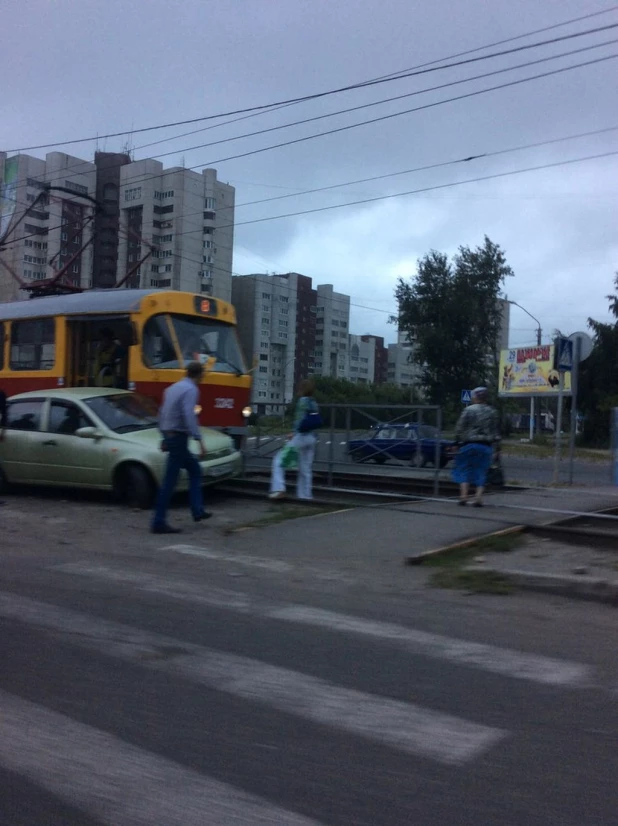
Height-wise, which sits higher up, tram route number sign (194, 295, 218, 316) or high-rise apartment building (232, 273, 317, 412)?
high-rise apartment building (232, 273, 317, 412)

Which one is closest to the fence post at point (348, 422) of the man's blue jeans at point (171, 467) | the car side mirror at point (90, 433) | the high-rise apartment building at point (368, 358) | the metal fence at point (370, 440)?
the metal fence at point (370, 440)

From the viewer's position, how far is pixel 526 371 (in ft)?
181

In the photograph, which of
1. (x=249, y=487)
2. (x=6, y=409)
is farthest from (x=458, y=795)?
(x=6, y=409)

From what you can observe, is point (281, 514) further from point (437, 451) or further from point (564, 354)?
point (564, 354)

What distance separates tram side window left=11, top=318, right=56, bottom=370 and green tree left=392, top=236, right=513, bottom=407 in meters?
47.5

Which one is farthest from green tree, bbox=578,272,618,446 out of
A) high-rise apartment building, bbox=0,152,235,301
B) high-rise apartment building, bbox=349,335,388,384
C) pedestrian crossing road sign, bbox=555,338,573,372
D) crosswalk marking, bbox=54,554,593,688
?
crosswalk marking, bbox=54,554,593,688

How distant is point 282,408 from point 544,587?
728 cm

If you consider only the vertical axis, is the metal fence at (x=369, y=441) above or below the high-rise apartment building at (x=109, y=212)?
below

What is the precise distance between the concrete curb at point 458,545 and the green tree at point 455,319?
52.0m

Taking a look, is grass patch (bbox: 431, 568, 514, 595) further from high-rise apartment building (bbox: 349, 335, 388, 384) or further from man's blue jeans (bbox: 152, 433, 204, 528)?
high-rise apartment building (bbox: 349, 335, 388, 384)

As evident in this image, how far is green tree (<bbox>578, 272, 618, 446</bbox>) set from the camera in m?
59.0

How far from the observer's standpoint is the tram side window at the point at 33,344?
14953 millimetres

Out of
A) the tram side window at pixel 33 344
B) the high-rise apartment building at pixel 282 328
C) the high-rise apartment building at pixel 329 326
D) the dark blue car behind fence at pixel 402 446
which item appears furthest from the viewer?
the high-rise apartment building at pixel 329 326

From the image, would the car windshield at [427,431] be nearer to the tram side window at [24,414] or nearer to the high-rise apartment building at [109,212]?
the tram side window at [24,414]
